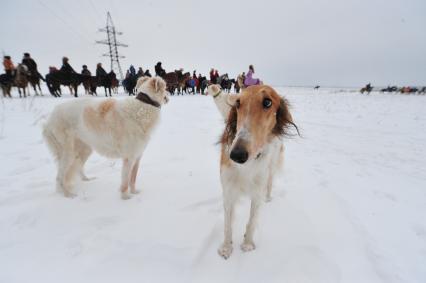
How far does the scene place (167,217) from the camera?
285 centimetres


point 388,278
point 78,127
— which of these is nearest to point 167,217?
point 78,127

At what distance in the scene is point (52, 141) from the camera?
3229 mm

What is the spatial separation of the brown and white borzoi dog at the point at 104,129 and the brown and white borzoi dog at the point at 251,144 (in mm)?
1603

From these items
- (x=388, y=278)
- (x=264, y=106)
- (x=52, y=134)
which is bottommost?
(x=388, y=278)

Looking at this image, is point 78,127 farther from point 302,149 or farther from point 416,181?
point 416,181

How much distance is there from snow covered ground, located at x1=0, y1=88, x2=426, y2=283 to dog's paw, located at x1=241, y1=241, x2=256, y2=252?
7 cm

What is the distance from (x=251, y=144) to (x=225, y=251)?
4.61ft

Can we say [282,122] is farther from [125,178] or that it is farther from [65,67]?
[65,67]

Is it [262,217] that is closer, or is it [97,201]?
[262,217]

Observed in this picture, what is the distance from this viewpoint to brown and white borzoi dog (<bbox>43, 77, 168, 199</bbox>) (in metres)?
3.17

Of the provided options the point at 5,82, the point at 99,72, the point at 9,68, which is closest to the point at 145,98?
the point at 9,68

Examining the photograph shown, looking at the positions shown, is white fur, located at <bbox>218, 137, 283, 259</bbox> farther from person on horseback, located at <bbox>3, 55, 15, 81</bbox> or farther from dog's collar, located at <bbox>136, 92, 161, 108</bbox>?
person on horseback, located at <bbox>3, 55, 15, 81</bbox>

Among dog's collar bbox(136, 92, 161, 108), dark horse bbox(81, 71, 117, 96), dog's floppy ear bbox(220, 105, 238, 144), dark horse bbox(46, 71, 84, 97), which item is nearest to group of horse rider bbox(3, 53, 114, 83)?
dark horse bbox(46, 71, 84, 97)

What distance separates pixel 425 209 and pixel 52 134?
5.79 metres
